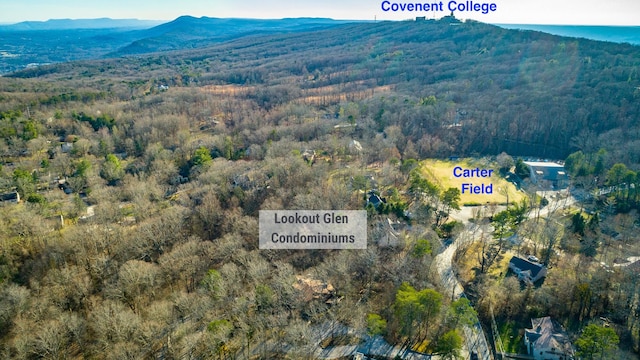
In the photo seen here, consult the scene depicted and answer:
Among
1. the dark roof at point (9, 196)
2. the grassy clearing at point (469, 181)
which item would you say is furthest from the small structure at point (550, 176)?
the dark roof at point (9, 196)

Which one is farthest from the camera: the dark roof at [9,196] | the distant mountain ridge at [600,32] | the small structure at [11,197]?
the distant mountain ridge at [600,32]

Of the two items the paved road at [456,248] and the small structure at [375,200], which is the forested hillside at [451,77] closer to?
the paved road at [456,248]

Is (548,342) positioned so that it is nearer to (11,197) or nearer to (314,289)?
(314,289)

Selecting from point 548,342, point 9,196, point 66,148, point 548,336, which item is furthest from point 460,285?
point 66,148

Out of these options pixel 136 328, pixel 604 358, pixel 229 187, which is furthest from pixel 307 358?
pixel 229 187

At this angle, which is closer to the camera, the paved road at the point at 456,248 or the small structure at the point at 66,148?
the paved road at the point at 456,248

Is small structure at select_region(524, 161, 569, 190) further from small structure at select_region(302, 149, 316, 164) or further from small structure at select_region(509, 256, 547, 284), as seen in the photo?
small structure at select_region(302, 149, 316, 164)

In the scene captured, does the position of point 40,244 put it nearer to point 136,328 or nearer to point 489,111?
point 136,328
